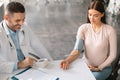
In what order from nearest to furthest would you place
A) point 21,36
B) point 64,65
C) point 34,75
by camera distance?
point 34,75, point 64,65, point 21,36

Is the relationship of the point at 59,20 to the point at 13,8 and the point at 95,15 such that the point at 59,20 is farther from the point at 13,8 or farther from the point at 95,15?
the point at 13,8

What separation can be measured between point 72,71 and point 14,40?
588mm

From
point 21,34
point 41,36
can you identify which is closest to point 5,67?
point 21,34

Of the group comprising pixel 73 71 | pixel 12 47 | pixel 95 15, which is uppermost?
pixel 95 15

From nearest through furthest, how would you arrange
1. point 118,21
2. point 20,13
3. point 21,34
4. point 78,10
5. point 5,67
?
point 5,67
point 20,13
point 21,34
point 118,21
point 78,10

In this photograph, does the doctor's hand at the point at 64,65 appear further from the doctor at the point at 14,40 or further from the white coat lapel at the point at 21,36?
the white coat lapel at the point at 21,36

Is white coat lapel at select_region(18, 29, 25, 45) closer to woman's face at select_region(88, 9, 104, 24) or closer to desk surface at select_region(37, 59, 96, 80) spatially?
desk surface at select_region(37, 59, 96, 80)

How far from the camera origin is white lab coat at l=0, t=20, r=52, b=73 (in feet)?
5.87

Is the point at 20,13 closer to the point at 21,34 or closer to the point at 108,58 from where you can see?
the point at 21,34

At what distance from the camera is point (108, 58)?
7.07 ft

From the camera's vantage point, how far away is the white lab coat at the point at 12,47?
5.87ft

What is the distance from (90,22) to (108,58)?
0.39 m

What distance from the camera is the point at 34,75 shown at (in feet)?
5.50

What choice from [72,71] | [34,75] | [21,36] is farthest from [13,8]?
[72,71]
